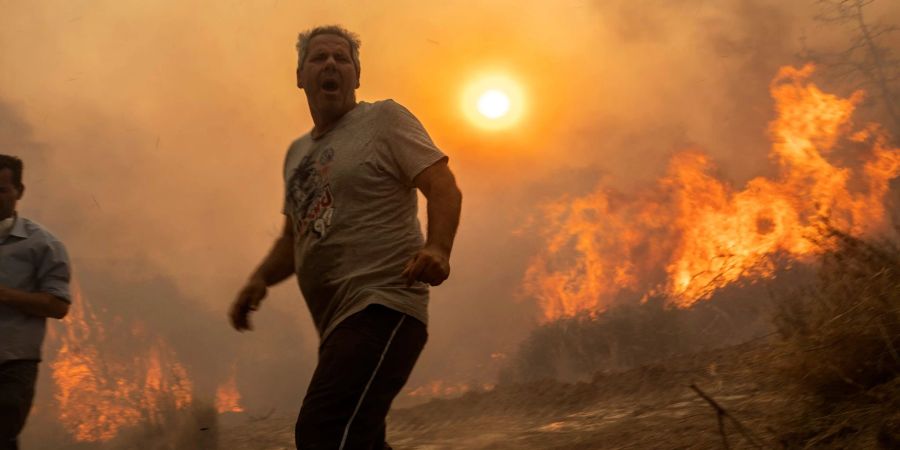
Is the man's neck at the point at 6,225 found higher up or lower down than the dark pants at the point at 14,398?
higher up

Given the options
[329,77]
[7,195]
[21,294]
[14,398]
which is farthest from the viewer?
[7,195]

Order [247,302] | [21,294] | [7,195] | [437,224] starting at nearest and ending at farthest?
[437,224] → [247,302] → [21,294] → [7,195]

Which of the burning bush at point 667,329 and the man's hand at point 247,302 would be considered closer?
the man's hand at point 247,302

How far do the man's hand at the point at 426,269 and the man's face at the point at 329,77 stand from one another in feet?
2.57

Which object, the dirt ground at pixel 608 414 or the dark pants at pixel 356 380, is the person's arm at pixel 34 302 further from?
the dirt ground at pixel 608 414

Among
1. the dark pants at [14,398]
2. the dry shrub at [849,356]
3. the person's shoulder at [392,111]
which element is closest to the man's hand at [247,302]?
the person's shoulder at [392,111]

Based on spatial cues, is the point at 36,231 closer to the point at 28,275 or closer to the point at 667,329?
the point at 28,275

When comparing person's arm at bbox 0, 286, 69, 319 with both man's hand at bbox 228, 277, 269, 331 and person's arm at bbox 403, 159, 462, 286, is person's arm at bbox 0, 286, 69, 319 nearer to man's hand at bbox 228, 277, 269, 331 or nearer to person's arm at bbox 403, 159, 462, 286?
man's hand at bbox 228, 277, 269, 331

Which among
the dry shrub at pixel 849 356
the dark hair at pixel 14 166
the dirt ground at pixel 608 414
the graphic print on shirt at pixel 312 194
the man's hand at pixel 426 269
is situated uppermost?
the dark hair at pixel 14 166

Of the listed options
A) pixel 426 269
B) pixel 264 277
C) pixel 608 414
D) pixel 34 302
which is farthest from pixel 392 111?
pixel 608 414

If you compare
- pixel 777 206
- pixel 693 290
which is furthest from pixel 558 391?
pixel 777 206

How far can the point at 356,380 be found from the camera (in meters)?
1.68

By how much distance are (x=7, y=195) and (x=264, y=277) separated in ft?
4.69

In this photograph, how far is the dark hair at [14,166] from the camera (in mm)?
3000
